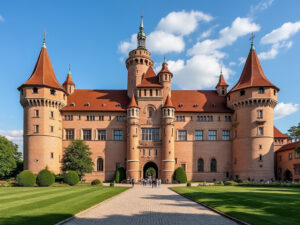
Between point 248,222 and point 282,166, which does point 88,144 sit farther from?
point 248,222

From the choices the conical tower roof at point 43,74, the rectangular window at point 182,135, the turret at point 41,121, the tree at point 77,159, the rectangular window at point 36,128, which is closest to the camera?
the tree at point 77,159

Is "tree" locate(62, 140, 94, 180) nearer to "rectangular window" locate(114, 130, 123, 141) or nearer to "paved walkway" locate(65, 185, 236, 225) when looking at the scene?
"rectangular window" locate(114, 130, 123, 141)

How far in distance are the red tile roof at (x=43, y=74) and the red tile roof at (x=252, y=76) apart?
131 feet

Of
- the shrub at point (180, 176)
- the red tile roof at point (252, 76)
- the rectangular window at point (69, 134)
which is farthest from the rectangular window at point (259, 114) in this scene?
the rectangular window at point (69, 134)

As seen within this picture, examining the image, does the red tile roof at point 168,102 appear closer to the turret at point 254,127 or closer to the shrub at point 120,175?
the turret at point 254,127

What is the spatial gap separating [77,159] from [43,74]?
66.7 feet

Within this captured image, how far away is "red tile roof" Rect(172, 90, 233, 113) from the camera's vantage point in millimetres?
64438

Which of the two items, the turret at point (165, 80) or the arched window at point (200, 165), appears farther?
the turret at point (165, 80)

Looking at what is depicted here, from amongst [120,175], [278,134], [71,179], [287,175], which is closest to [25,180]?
[71,179]

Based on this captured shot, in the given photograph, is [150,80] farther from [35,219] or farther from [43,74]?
[35,219]

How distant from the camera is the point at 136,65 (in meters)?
68.2

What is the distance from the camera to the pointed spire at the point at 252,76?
59.6 m

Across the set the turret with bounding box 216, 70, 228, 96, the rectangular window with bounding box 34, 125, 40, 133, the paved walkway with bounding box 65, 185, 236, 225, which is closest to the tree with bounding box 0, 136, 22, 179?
the rectangular window with bounding box 34, 125, 40, 133

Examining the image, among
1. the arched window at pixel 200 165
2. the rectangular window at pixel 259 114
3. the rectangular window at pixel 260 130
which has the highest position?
the rectangular window at pixel 259 114
